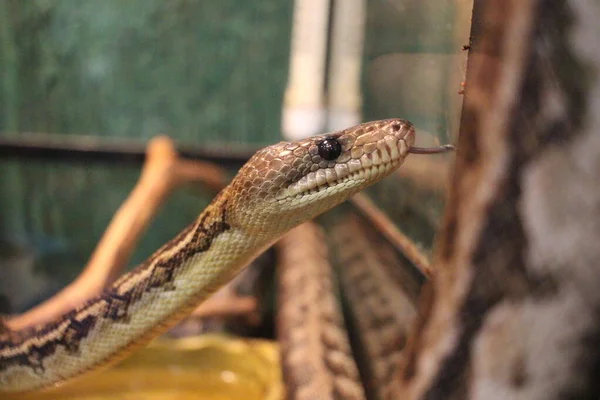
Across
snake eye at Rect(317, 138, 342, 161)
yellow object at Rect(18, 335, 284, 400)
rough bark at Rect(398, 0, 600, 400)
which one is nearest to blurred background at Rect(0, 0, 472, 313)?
yellow object at Rect(18, 335, 284, 400)

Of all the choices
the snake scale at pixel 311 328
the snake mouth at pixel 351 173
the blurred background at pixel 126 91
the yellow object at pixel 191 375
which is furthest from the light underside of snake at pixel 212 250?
the blurred background at pixel 126 91

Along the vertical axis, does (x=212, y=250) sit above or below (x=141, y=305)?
above

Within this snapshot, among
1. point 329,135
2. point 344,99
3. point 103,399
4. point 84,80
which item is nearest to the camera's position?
point 329,135

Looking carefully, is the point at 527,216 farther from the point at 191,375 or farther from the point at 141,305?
the point at 191,375

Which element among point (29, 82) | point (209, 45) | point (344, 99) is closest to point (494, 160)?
point (344, 99)

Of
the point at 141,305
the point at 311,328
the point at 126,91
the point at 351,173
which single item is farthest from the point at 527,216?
the point at 126,91

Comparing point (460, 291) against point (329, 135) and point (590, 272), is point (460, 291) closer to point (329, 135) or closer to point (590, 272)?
point (590, 272)

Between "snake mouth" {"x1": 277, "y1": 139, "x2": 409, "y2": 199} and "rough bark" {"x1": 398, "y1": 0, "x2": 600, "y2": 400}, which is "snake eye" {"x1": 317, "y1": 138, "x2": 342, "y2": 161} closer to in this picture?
"snake mouth" {"x1": 277, "y1": 139, "x2": 409, "y2": 199}
